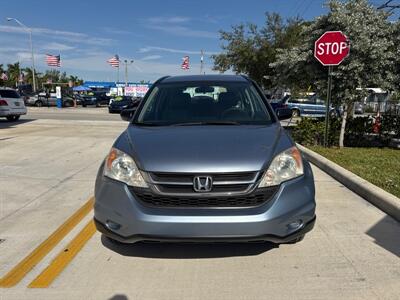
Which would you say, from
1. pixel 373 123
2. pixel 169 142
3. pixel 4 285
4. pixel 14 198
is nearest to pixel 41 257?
pixel 4 285

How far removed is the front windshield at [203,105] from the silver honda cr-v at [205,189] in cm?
65

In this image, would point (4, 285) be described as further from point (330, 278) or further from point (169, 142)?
point (330, 278)

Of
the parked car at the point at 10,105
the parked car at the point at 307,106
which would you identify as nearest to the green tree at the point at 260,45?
the parked car at the point at 307,106

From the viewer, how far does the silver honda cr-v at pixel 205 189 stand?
349cm

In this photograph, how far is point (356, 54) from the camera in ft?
34.7

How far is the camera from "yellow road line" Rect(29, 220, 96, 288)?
373cm

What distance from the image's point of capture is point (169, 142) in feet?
13.0

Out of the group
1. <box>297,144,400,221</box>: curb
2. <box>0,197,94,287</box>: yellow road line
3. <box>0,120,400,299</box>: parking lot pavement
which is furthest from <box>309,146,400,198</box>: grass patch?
<box>0,197,94,287</box>: yellow road line

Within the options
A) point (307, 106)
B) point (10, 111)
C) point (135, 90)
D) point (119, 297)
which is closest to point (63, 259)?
point (119, 297)

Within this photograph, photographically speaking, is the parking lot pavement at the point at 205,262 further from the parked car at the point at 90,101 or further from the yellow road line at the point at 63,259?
the parked car at the point at 90,101

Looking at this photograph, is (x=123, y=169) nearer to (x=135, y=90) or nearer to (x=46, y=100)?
(x=46, y=100)

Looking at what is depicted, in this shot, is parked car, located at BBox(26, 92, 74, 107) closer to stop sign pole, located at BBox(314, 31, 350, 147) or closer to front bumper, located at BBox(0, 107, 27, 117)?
front bumper, located at BBox(0, 107, 27, 117)

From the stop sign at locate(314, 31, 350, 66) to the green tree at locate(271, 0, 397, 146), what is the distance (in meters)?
0.44

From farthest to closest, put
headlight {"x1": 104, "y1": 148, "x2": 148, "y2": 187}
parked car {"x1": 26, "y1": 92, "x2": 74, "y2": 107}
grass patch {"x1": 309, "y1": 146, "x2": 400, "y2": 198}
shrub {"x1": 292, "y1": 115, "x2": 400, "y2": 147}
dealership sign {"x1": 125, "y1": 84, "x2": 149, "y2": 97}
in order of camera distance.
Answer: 1. dealership sign {"x1": 125, "y1": 84, "x2": 149, "y2": 97}
2. parked car {"x1": 26, "y1": 92, "x2": 74, "y2": 107}
3. shrub {"x1": 292, "y1": 115, "x2": 400, "y2": 147}
4. grass patch {"x1": 309, "y1": 146, "x2": 400, "y2": 198}
5. headlight {"x1": 104, "y1": 148, "x2": 148, "y2": 187}
